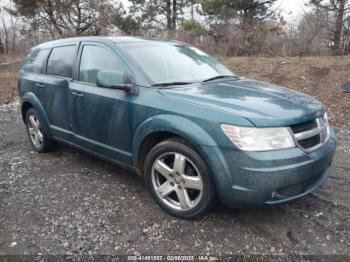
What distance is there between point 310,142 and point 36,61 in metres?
4.14

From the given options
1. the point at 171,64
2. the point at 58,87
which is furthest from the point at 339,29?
the point at 58,87

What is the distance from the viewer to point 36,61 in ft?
16.8

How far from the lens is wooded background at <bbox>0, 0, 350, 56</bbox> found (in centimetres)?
1225

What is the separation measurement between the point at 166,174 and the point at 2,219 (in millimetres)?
1750

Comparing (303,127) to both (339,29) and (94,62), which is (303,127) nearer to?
(94,62)

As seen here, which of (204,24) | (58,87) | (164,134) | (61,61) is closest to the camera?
(164,134)

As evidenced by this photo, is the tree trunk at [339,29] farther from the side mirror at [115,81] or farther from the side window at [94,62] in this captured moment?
the side mirror at [115,81]

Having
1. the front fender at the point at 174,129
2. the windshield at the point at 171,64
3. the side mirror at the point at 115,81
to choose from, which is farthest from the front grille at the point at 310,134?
the side mirror at the point at 115,81

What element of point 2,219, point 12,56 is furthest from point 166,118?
point 12,56

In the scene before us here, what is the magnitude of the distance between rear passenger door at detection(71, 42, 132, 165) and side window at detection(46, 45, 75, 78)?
0.76 feet

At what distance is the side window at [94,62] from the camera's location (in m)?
3.75

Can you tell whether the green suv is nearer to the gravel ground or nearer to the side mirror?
the side mirror

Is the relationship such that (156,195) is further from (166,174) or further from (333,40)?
(333,40)

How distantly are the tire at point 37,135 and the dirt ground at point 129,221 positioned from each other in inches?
18.2
